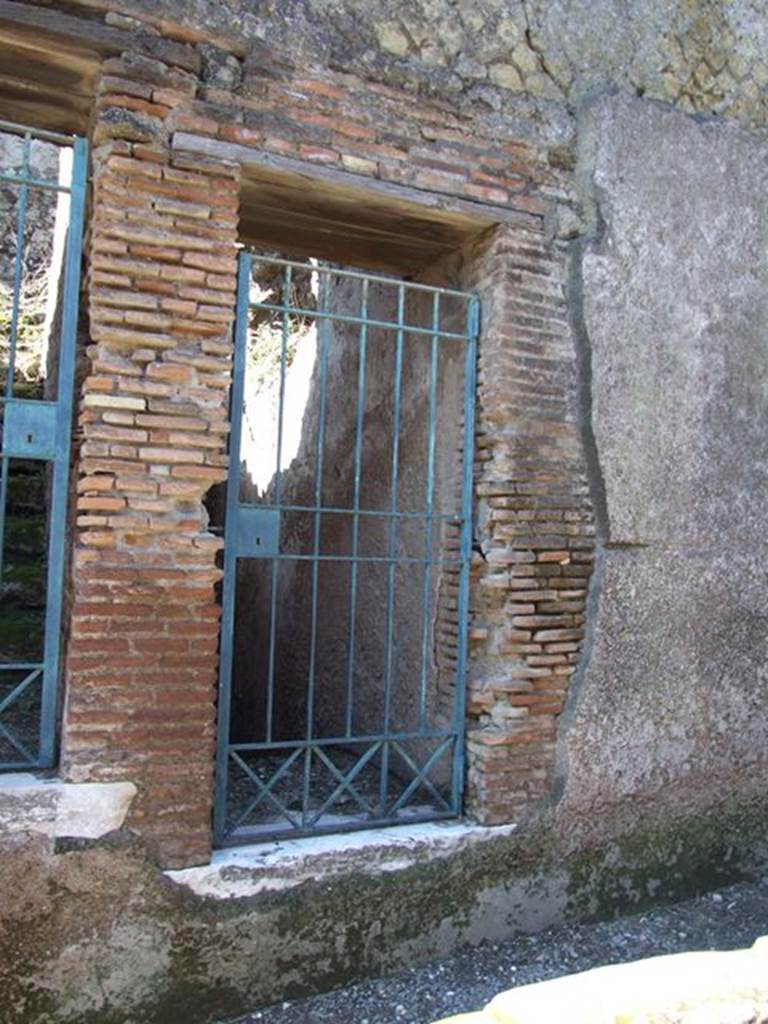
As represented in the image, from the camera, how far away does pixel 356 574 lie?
489 centimetres

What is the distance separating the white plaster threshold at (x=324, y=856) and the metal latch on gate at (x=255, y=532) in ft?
3.83

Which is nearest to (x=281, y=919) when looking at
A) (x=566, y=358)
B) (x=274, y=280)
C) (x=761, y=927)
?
(x=761, y=927)

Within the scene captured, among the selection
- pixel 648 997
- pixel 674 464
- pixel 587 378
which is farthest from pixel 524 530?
pixel 648 997

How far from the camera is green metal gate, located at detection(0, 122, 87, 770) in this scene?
125 inches

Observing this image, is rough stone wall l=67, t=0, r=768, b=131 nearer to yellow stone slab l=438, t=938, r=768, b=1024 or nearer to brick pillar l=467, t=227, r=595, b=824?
brick pillar l=467, t=227, r=595, b=824

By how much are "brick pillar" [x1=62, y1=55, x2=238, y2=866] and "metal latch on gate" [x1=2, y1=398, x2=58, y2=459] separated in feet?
0.38

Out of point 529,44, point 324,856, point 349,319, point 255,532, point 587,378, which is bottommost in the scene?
point 324,856

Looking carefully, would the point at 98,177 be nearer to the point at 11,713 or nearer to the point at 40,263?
the point at 11,713

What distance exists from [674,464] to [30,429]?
293 cm

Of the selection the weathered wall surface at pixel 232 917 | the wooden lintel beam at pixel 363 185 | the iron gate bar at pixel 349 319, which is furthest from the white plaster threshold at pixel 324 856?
the wooden lintel beam at pixel 363 185

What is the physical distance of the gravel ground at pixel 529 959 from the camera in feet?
11.0

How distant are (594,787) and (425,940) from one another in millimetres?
1033

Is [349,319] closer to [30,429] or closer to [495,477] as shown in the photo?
[495,477]

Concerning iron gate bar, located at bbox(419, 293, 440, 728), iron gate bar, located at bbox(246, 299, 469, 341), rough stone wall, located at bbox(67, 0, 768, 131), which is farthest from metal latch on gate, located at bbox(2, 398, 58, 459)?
iron gate bar, located at bbox(419, 293, 440, 728)
